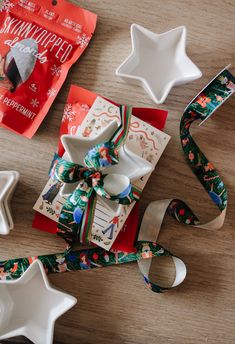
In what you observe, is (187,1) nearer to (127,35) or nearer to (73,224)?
(127,35)

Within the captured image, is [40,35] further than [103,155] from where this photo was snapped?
Yes

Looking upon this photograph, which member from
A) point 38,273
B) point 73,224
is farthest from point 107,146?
point 38,273

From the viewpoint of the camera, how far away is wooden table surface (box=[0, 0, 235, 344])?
0.71 metres

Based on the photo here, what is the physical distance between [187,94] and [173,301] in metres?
0.35

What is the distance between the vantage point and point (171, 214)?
71cm

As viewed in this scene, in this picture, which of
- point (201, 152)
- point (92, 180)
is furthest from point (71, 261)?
point (201, 152)

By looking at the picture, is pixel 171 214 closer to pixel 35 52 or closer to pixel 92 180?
pixel 92 180

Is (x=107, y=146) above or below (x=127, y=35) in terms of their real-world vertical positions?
below

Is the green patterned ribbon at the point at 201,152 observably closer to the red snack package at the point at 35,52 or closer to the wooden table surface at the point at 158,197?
the wooden table surface at the point at 158,197

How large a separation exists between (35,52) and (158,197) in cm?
32

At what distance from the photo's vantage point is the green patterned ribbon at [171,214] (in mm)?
698

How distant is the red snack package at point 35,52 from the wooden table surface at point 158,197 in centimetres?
2

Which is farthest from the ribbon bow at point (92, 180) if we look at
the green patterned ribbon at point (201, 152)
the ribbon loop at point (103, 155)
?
the green patterned ribbon at point (201, 152)

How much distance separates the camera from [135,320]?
710mm
